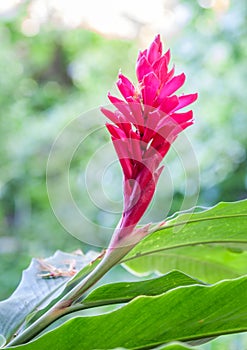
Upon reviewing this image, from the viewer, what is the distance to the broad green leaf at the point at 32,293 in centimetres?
50

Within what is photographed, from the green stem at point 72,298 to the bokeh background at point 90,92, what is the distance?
0.27 feet

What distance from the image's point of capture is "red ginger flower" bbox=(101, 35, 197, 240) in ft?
1.38

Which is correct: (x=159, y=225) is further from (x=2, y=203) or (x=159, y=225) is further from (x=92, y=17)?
(x=92, y=17)

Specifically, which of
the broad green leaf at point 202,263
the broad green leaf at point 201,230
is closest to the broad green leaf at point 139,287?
the broad green leaf at point 201,230

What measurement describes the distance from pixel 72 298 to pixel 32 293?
116mm

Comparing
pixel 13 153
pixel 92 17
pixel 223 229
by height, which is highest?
pixel 92 17

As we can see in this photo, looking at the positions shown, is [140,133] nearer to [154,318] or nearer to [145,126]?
[145,126]

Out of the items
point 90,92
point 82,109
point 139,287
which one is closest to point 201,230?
point 139,287

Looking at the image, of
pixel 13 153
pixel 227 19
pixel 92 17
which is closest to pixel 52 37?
pixel 92 17

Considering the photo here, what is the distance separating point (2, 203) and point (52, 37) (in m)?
1.07

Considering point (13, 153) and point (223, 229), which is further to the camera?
point (13, 153)

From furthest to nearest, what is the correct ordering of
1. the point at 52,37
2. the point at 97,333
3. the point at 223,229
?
the point at 52,37, the point at 223,229, the point at 97,333

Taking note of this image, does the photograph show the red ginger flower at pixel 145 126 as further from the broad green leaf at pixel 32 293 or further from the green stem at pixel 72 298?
the broad green leaf at pixel 32 293

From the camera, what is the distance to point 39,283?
57 cm
